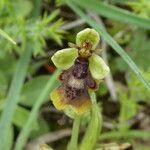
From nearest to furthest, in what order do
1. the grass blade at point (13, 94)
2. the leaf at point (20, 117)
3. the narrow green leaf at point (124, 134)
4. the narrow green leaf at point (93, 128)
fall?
the narrow green leaf at point (93, 128)
the grass blade at point (13, 94)
the leaf at point (20, 117)
the narrow green leaf at point (124, 134)

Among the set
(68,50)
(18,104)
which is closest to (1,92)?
(18,104)

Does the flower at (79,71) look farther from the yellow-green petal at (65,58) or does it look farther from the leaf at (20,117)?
the leaf at (20,117)

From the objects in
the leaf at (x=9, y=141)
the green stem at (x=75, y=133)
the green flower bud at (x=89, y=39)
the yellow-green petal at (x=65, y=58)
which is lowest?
the green stem at (x=75, y=133)

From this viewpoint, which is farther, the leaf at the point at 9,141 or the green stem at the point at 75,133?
the leaf at the point at 9,141

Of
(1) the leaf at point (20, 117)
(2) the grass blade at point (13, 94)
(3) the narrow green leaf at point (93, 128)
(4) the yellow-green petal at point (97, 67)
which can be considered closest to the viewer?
(4) the yellow-green petal at point (97, 67)

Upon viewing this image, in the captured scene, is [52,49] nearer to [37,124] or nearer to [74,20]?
[74,20]

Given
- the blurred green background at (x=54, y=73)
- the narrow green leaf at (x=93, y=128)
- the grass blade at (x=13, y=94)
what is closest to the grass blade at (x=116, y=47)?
the blurred green background at (x=54, y=73)

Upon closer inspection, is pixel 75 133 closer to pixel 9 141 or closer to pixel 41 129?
pixel 9 141
